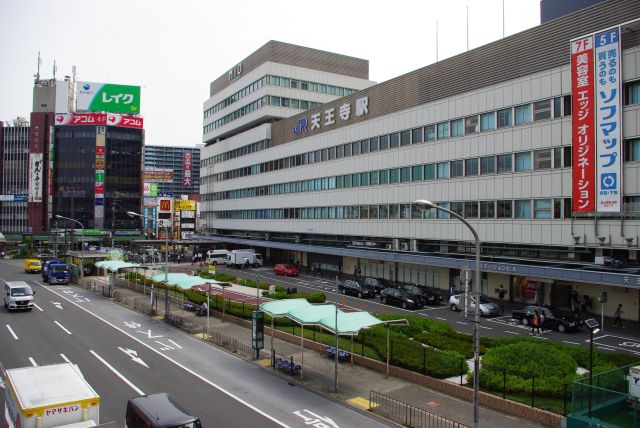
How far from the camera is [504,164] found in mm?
44344

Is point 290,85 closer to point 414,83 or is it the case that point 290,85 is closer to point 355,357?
point 414,83

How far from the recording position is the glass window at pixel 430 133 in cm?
5160

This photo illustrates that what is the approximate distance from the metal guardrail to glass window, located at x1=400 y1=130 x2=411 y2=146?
125 feet

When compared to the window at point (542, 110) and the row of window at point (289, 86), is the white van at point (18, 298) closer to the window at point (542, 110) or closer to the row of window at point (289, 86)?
the window at point (542, 110)

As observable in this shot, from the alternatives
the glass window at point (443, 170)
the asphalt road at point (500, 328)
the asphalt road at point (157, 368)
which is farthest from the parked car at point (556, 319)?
the asphalt road at point (157, 368)

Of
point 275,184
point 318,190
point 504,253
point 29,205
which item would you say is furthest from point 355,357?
point 29,205

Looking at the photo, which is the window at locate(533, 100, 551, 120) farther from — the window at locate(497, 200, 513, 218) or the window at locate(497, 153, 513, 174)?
the window at locate(497, 200, 513, 218)

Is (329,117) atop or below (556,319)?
atop

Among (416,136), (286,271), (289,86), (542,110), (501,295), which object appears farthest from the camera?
(289,86)

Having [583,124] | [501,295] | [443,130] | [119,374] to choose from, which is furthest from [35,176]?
[583,124]

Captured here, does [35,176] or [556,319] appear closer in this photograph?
[556,319]

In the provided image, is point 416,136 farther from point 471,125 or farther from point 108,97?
point 108,97

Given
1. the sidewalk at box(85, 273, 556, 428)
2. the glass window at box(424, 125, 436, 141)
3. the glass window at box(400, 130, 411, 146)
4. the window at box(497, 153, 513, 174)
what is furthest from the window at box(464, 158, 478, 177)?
the sidewalk at box(85, 273, 556, 428)

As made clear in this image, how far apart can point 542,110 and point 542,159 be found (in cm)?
402
